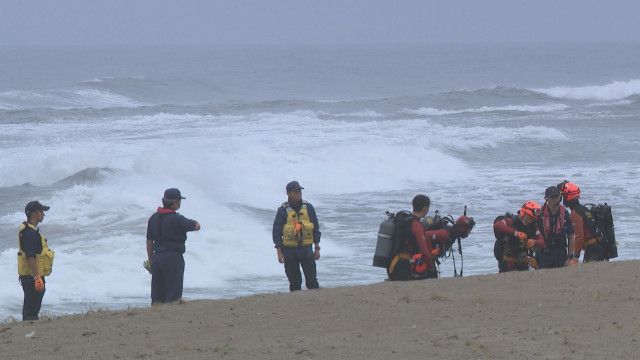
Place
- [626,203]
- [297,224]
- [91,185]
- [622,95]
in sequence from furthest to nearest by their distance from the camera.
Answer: [622,95] < [91,185] < [626,203] < [297,224]

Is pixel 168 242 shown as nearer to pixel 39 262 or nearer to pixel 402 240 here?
pixel 39 262

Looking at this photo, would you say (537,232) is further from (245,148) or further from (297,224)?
(245,148)

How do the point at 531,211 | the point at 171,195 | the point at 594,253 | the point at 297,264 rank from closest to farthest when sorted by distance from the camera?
the point at 171,195, the point at 531,211, the point at 297,264, the point at 594,253

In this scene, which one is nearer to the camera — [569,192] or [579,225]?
[569,192]

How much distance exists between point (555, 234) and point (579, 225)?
0.70ft

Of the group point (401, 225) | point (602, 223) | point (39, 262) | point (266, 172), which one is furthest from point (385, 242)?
point (266, 172)

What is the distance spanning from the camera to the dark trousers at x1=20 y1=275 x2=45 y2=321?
8.89m

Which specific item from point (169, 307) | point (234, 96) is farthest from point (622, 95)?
point (169, 307)

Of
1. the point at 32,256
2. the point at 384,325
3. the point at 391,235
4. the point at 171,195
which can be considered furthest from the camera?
the point at 391,235

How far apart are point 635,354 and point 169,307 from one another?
3517 millimetres

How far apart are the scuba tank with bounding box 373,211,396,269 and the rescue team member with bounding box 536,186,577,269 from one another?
131cm

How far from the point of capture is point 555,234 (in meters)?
9.62

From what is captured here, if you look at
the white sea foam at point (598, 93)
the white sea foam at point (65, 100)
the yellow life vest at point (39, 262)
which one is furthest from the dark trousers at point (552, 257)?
the white sea foam at point (598, 93)

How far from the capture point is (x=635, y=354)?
693 cm
